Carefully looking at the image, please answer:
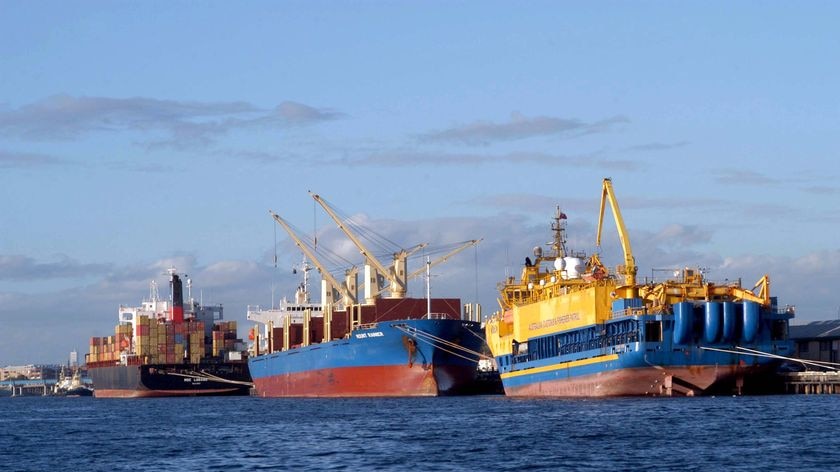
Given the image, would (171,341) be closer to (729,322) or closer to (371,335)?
(371,335)

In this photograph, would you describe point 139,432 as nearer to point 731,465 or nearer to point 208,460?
point 208,460

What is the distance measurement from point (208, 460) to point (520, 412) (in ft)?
78.5

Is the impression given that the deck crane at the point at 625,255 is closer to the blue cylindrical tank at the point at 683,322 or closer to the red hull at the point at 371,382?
the blue cylindrical tank at the point at 683,322

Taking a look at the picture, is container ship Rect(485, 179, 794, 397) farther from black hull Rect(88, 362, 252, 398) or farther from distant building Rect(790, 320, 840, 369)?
black hull Rect(88, 362, 252, 398)

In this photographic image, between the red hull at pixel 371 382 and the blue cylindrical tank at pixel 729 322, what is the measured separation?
30.2 metres

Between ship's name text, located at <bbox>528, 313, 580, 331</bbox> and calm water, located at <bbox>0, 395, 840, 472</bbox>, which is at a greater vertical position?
ship's name text, located at <bbox>528, 313, 580, 331</bbox>

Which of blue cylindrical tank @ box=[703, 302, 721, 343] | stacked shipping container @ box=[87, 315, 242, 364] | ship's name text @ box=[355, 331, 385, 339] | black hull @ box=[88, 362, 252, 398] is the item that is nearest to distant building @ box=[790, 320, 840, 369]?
blue cylindrical tank @ box=[703, 302, 721, 343]

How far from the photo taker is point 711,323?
7044 centimetres

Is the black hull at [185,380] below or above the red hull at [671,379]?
below

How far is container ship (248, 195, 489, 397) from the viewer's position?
319 feet

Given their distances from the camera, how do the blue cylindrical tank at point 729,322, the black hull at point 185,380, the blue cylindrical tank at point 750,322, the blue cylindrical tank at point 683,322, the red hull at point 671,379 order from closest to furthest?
the blue cylindrical tank at point 683,322
the blue cylindrical tank at point 729,322
the blue cylindrical tank at point 750,322
the red hull at point 671,379
the black hull at point 185,380

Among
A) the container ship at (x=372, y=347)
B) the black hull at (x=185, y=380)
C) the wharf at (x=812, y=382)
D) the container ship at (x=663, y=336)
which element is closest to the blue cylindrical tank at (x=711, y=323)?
the container ship at (x=663, y=336)

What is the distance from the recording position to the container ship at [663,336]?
70875mm

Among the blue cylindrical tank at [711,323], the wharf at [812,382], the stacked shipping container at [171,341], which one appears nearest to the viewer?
the blue cylindrical tank at [711,323]
